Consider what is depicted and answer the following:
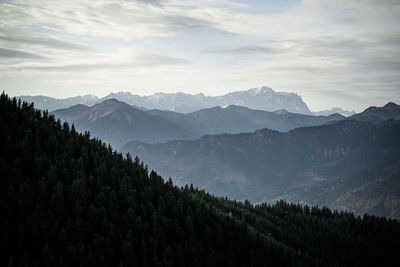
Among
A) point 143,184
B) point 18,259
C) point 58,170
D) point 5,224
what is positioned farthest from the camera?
point 143,184

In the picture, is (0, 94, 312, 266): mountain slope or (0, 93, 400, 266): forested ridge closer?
(0, 94, 312, 266): mountain slope

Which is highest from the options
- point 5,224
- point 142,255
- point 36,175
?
point 36,175

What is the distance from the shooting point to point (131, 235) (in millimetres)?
117750

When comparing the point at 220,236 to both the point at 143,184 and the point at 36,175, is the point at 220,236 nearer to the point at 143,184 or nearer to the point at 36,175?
the point at 143,184

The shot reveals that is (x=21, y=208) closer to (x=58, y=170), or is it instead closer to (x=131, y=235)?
(x=58, y=170)

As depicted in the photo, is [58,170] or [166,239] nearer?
[166,239]

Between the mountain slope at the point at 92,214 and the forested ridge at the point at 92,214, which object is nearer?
the mountain slope at the point at 92,214

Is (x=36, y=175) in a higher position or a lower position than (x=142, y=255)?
higher

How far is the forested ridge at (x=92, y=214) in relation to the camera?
106812 millimetres

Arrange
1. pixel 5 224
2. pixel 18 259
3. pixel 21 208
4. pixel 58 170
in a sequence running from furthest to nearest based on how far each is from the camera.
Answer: pixel 58 170
pixel 21 208
pixel 5 224
pixel 18 259

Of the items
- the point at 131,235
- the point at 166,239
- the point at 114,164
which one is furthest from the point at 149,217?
the point at 114,164

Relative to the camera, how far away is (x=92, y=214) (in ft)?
402

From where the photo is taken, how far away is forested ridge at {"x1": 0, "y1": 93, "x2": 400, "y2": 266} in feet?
350

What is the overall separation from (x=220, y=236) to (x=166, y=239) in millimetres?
23370
